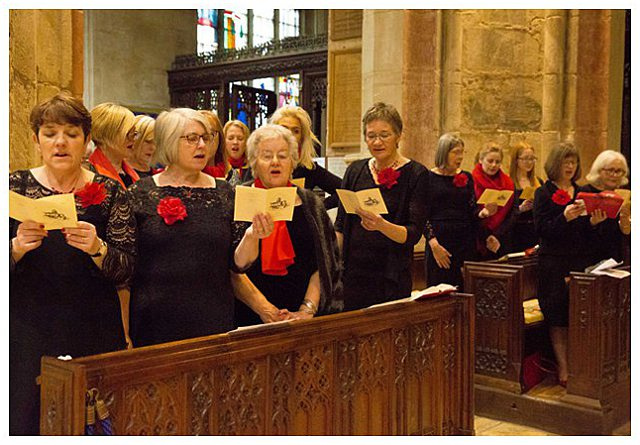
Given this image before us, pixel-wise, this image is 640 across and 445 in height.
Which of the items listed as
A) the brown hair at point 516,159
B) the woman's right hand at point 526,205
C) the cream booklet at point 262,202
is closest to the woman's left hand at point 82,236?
the cream booklet at point 262,202

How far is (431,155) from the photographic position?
22.3 ft

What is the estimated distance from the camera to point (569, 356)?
433cm

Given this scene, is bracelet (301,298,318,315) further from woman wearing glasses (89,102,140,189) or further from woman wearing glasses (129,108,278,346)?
woman wearing glasses (89,102,140,189)

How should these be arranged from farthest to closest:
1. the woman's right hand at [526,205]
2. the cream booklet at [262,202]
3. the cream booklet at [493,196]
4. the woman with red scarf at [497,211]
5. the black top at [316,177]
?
the woman's right hand at [526,205]
the woman with red scarf at [497,211]
the cream booklet at [493,196]
the black top at [316,177]
the cream booklet at [262,202]

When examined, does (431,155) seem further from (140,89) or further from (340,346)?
(140,89)

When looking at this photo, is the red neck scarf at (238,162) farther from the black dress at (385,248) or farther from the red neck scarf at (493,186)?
the red neck scarf at (493,186)

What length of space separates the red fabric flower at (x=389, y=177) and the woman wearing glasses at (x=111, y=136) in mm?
1127

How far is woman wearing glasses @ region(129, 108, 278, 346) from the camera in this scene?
→ 8.52 feet

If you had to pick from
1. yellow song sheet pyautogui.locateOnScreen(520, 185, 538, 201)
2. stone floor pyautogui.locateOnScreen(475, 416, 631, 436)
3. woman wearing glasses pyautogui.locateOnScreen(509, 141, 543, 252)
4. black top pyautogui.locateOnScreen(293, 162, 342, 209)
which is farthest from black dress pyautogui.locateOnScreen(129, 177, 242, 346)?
woman wearing glasses pyautogui.locateOnScreen(509, 141, 543, 252)

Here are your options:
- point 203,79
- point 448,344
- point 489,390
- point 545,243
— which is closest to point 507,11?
point 545,243

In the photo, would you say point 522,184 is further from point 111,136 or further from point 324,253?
point 111,136

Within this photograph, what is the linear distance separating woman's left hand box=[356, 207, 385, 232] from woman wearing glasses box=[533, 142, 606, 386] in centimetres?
149

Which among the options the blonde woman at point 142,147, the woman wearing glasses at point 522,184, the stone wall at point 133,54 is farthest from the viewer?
the stone wall at point 133,54

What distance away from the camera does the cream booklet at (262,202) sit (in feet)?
8.32
